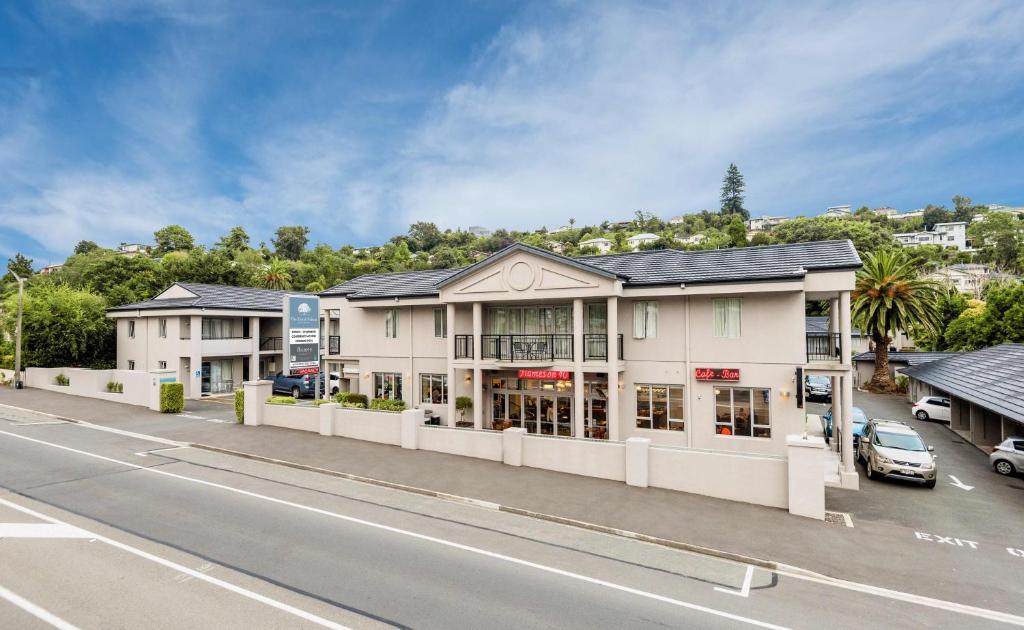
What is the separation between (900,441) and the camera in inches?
666

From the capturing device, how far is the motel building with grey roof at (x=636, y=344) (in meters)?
17.2

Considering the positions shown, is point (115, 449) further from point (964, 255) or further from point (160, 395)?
point (964, 255)

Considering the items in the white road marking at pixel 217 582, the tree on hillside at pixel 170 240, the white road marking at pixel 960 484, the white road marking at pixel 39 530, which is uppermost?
the tree on hillside at pixel 170 240

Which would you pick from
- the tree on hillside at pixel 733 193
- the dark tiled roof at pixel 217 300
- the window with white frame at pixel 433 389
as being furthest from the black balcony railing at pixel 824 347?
the tree on hillside at pixel 733 193

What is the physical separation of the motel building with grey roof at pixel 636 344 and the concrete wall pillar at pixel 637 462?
243 cm

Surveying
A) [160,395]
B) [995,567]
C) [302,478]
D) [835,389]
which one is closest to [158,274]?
[160,395]

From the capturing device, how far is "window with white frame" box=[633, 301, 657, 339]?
1931 cm

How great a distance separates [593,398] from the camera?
67.7 feet

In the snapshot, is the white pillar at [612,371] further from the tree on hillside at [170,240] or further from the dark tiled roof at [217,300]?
the tree on hillside at [170,240]

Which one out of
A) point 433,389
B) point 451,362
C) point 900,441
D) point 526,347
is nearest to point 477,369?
point 451,362

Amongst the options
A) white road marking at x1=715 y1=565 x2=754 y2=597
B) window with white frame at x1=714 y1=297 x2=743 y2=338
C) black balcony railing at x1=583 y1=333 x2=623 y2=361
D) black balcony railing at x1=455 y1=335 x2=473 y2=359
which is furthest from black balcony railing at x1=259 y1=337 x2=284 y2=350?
white road marking at x1=715 y1=565 x2=754 y2=597

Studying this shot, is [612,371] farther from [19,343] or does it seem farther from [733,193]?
[733,193]

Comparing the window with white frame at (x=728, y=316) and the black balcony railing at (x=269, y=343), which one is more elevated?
the window with white frame at (x=728, y=316)

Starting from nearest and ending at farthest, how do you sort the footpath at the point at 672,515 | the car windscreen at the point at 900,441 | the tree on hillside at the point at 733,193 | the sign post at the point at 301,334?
the footpath at the point at 672,515 → the car windscreen at the point at 900,441 → the sign post at the point at 301,334 → the tree on hillside at the point at 733,193
